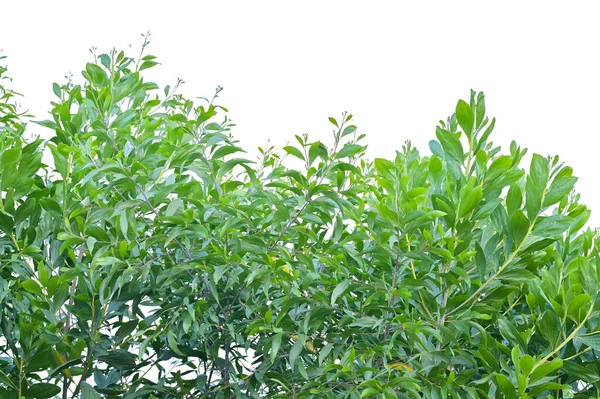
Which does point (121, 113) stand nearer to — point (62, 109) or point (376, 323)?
point (62, 109)

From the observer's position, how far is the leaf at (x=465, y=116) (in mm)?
1672

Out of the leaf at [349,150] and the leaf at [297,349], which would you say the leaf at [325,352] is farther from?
the leaf at [349,150]

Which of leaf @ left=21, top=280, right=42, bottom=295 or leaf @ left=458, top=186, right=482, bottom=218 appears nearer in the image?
leaf @ left=458, top=186, right=482, bottom=218

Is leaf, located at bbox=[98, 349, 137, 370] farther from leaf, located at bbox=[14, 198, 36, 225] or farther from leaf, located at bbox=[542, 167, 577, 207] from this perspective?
leaf, located at bbox=[542, 167, 577, 207]

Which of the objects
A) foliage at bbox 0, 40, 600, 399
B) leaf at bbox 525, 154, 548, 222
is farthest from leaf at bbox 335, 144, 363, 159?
leaf at bbox 525, 154, 548, 222

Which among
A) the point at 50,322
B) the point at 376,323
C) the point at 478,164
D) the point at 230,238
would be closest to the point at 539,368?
the point at 376,323

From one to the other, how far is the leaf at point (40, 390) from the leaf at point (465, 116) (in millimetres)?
1312

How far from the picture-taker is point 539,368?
154cm

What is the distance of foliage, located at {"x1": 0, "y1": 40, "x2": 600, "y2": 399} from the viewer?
63.8 inches

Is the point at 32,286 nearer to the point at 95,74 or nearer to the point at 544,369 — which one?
the point at 95,74

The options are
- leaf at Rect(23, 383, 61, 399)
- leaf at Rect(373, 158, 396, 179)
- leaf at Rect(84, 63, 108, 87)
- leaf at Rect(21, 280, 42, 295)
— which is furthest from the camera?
leaf at Rect(84, 63, 108, 87)

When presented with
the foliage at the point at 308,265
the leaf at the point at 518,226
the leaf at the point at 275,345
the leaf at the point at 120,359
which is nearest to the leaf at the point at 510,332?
the foliage at the point at 308,265

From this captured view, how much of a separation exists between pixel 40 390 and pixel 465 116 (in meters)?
1.37

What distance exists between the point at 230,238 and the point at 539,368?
2.72 feet
